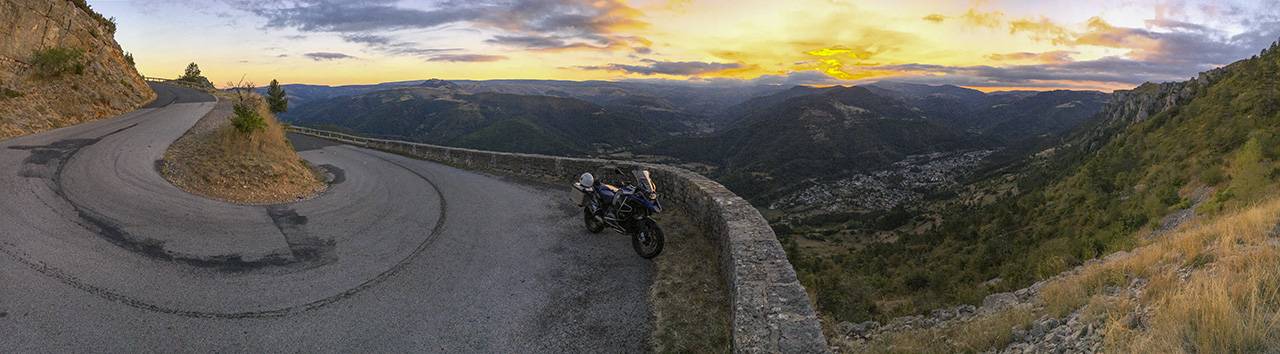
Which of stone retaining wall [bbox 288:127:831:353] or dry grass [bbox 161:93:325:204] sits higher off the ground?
dry grass [bbox 161:93:325:204]

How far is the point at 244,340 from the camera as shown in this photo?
4215mm

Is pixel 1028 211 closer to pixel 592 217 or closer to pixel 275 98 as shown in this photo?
pixel 592 217

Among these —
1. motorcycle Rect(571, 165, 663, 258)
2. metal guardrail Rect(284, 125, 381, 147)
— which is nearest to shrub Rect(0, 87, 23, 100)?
metal guardrail Rect(284, 125, 381, 147)

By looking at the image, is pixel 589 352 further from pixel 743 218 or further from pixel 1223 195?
pixel 1223 195

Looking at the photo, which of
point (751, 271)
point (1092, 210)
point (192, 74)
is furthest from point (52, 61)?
point (1092, 210)

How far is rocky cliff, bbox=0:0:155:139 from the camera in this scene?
1274cm

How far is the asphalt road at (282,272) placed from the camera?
4301mm

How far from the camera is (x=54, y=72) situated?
15.6 meters

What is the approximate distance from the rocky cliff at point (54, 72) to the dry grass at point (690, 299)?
16264 millimetres

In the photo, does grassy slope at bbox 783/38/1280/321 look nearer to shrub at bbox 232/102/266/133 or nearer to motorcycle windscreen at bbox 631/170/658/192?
motorcycle windscreen at bbox 631/170/658/192

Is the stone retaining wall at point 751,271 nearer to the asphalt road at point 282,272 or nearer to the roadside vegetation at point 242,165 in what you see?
the asphalt road at point 282,272

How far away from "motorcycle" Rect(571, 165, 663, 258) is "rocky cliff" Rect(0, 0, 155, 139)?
14.5 meters

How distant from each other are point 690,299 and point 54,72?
24421 mm

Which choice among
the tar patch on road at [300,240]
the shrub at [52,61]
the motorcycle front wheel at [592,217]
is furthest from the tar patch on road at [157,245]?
the shrub at [52,61]
